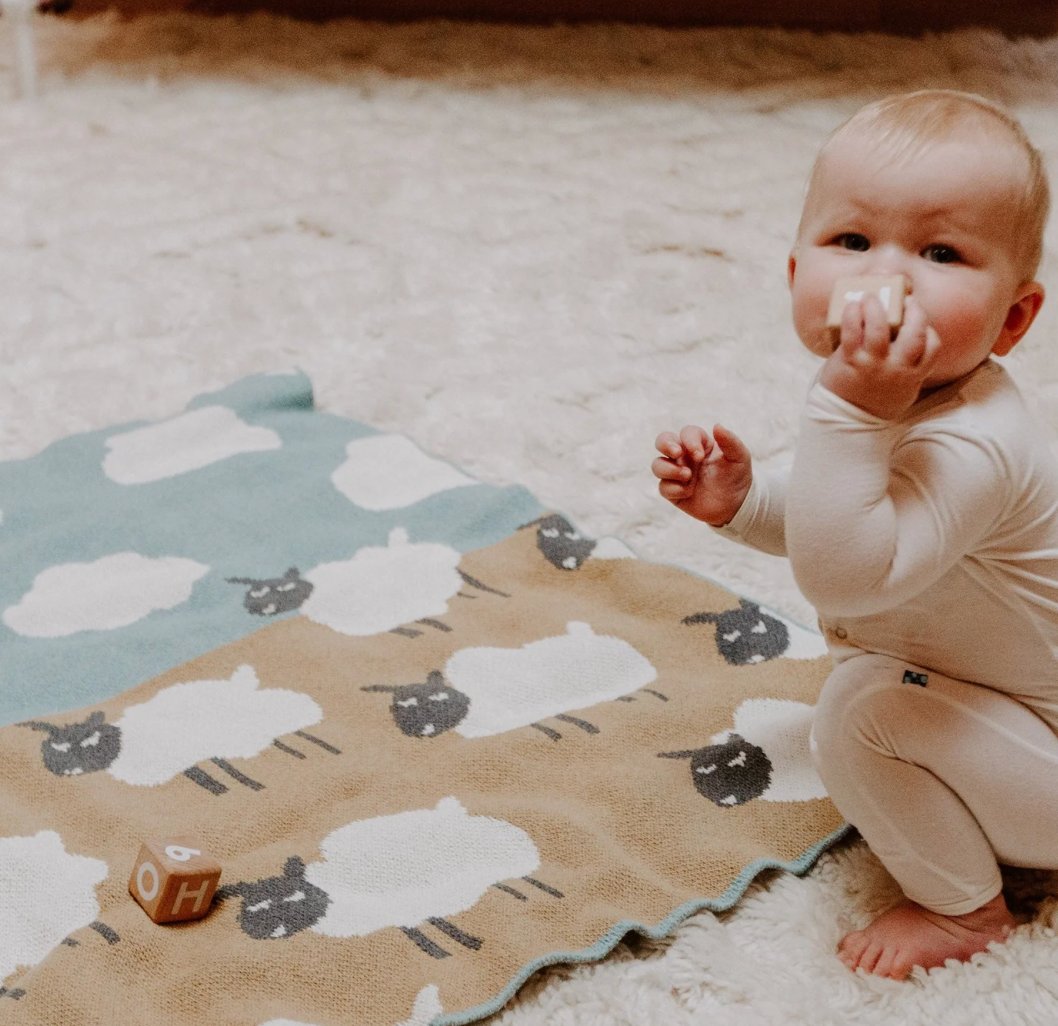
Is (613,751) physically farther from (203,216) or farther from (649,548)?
(203,216)

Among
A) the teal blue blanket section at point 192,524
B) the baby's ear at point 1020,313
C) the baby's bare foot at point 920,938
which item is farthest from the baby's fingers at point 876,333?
the teal blue blanket section at point 192,524

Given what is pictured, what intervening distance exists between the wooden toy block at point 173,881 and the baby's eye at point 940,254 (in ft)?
1.63

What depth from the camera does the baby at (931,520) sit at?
1.97 feet

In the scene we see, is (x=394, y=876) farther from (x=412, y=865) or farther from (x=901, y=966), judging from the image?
(x=901, y=966)

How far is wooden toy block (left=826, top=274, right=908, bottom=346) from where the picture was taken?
583 mm

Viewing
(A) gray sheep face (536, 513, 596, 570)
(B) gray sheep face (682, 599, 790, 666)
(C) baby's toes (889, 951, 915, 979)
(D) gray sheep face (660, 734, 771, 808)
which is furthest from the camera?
(A) gray sheep face (536, 513, 596, 570)

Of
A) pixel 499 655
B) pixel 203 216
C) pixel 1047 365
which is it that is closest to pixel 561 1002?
pixel 499 655

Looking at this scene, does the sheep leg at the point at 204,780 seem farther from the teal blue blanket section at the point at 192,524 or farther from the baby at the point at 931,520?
the baby at the point at 931,520

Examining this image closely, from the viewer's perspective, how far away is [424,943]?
27.3 inches

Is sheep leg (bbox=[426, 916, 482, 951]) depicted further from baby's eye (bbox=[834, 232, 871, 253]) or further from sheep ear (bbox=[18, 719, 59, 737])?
baby's eye (bbox=[834, 232, 871, 253])

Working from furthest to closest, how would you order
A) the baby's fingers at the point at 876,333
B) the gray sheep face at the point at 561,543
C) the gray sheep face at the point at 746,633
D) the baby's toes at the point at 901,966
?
the gray sheep face at the point at 561,543, the gray sheep face at the point at 746,633, the baby's toes at the point at 901,966, the baby's fingers at the point at 876,333

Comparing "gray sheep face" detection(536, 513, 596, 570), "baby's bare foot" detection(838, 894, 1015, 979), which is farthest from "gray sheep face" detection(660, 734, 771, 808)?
"gray sheep face" detection(536, 513, 596, 570)

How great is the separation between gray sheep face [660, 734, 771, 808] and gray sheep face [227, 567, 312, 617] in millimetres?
331

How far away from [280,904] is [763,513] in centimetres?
37
